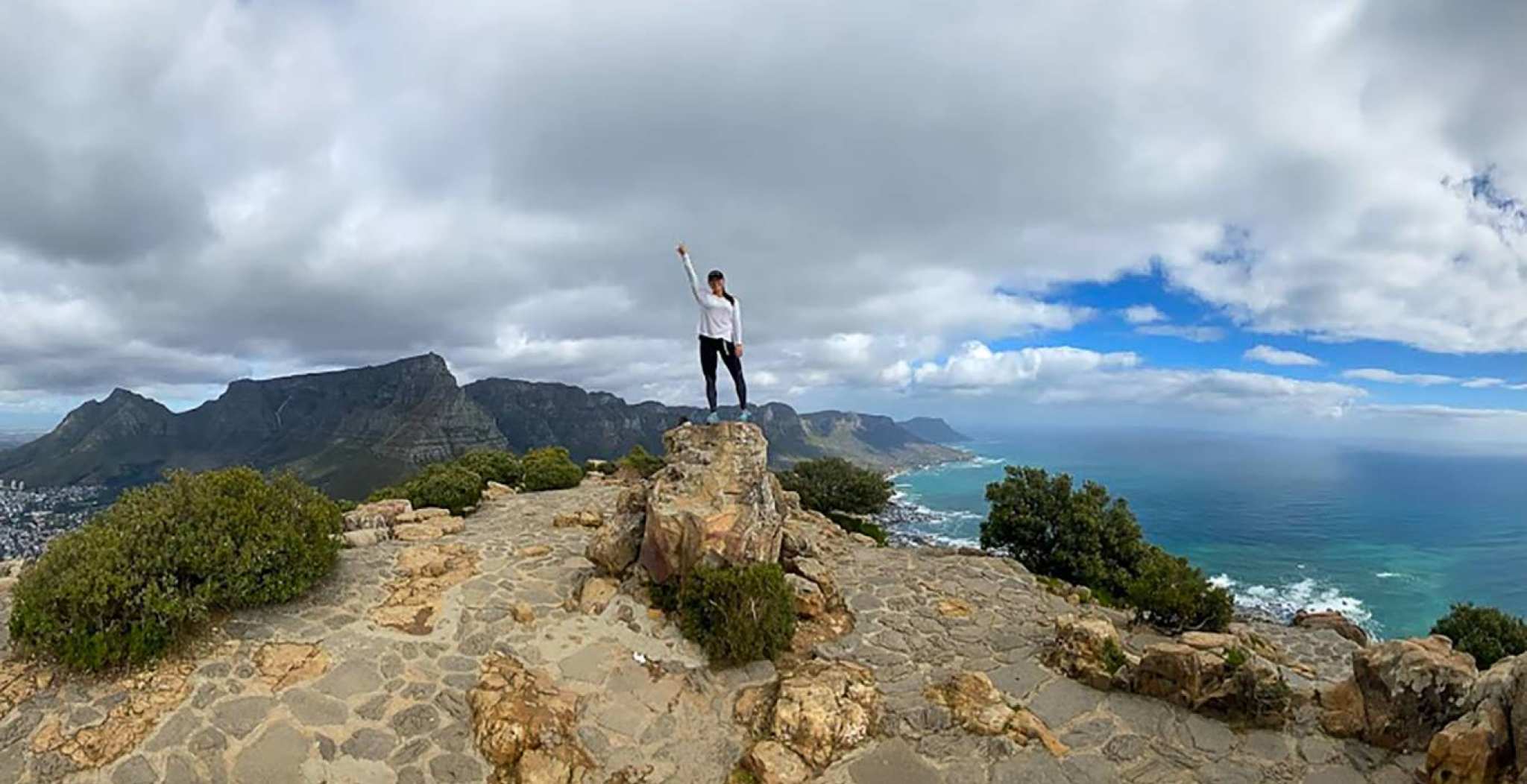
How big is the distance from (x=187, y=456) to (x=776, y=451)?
103m

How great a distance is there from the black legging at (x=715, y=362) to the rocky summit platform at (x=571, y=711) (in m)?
3.64

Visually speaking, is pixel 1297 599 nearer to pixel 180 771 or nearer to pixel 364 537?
pixel 364 537

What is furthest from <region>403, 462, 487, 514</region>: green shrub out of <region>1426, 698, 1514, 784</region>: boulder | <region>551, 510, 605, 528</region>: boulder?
<region>1426, 698, 1514, 784</region>: boulder

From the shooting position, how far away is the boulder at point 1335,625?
17062 millimetres

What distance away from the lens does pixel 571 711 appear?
7.85 meters

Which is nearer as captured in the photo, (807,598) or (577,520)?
(807,598)

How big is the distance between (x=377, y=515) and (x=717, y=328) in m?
10.1

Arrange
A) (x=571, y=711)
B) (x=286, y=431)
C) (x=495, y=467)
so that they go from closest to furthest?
(x=571, y=711)
(x=495, y=467)
(x=286, y=431)

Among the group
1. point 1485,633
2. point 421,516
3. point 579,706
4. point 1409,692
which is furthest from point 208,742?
point 1485,633

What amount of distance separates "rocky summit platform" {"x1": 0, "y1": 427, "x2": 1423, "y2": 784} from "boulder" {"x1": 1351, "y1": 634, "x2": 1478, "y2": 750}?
27 centimetres

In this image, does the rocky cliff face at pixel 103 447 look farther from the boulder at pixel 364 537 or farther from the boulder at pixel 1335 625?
the boulder at pixel 1335 625

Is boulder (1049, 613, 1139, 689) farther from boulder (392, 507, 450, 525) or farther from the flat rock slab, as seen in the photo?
boulder (392, 507, 450, 525)

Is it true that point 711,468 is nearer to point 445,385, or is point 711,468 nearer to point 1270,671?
point 1270,671

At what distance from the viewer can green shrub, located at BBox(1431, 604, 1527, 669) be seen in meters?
20.6
